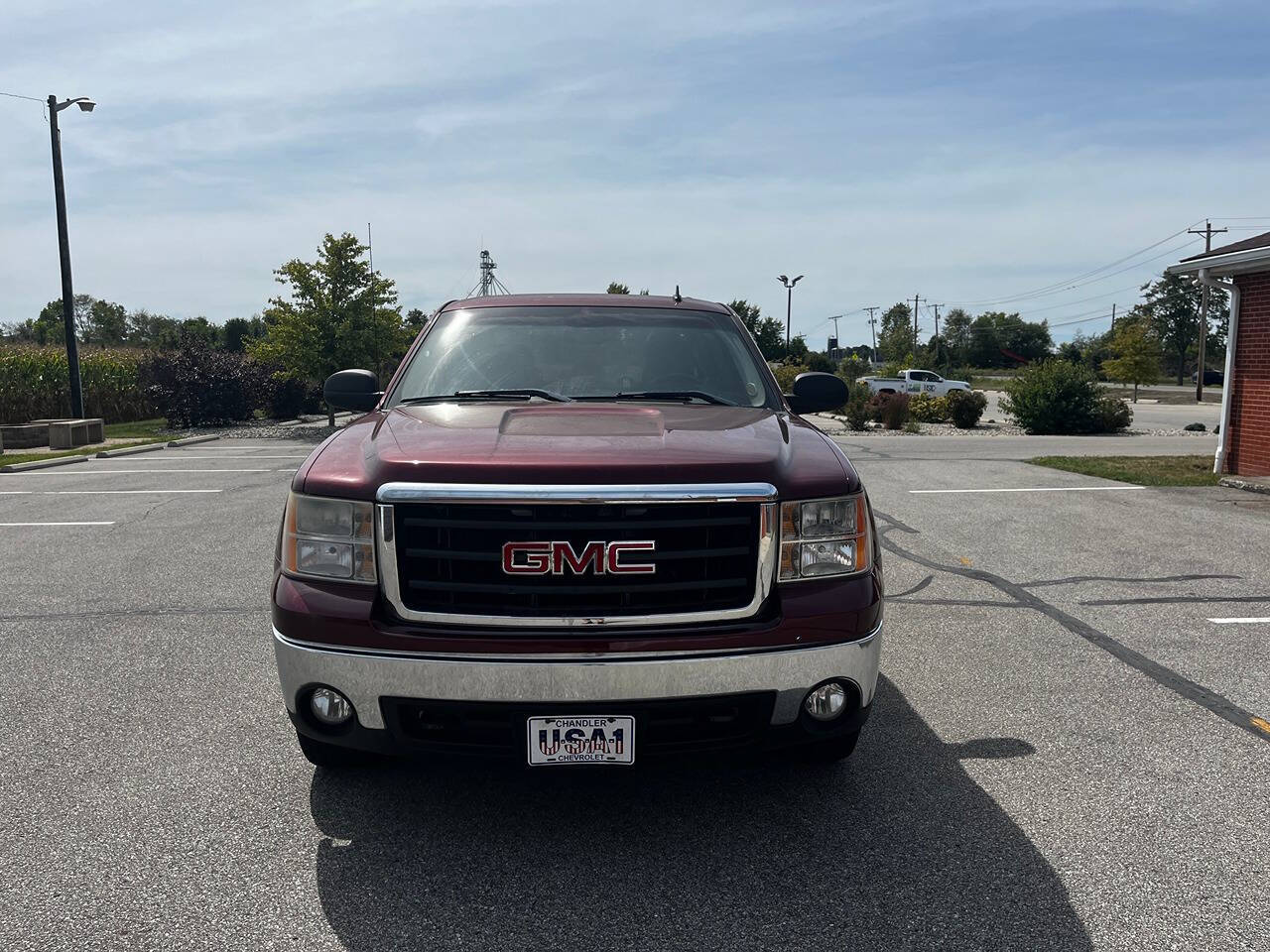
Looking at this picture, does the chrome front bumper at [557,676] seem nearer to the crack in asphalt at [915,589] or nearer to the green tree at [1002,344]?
the crack in asphalt at [915,589]

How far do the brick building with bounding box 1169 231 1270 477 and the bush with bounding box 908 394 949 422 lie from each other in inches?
622

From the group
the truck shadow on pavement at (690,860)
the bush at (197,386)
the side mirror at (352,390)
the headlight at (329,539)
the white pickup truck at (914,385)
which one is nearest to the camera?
the truck shadow on pavement at (690,860)

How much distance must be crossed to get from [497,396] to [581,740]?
68.2 inches

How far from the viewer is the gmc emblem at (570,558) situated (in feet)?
9.53

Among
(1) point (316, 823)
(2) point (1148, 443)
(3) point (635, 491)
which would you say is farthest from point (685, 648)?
(2) point (1148, 443)

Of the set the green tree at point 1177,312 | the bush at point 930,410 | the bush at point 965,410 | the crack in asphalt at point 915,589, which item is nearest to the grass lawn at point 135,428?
the bush at point 965,410

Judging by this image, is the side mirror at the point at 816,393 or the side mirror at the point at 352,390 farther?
the side mirror at the point at 816,393

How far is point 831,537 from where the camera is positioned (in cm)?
313

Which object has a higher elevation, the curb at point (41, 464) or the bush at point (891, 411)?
the bush at point (891, 411)

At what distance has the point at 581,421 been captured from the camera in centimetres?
349

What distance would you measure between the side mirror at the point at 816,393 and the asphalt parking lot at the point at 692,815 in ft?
4.58

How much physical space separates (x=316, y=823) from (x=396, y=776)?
0.42 metres

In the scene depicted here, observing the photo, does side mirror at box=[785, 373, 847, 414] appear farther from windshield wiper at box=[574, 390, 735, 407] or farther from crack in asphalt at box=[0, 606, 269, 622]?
crack in asphalt at box=[0, 606, 269, 622]

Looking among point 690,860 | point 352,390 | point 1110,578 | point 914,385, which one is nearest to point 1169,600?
point 1110,578
